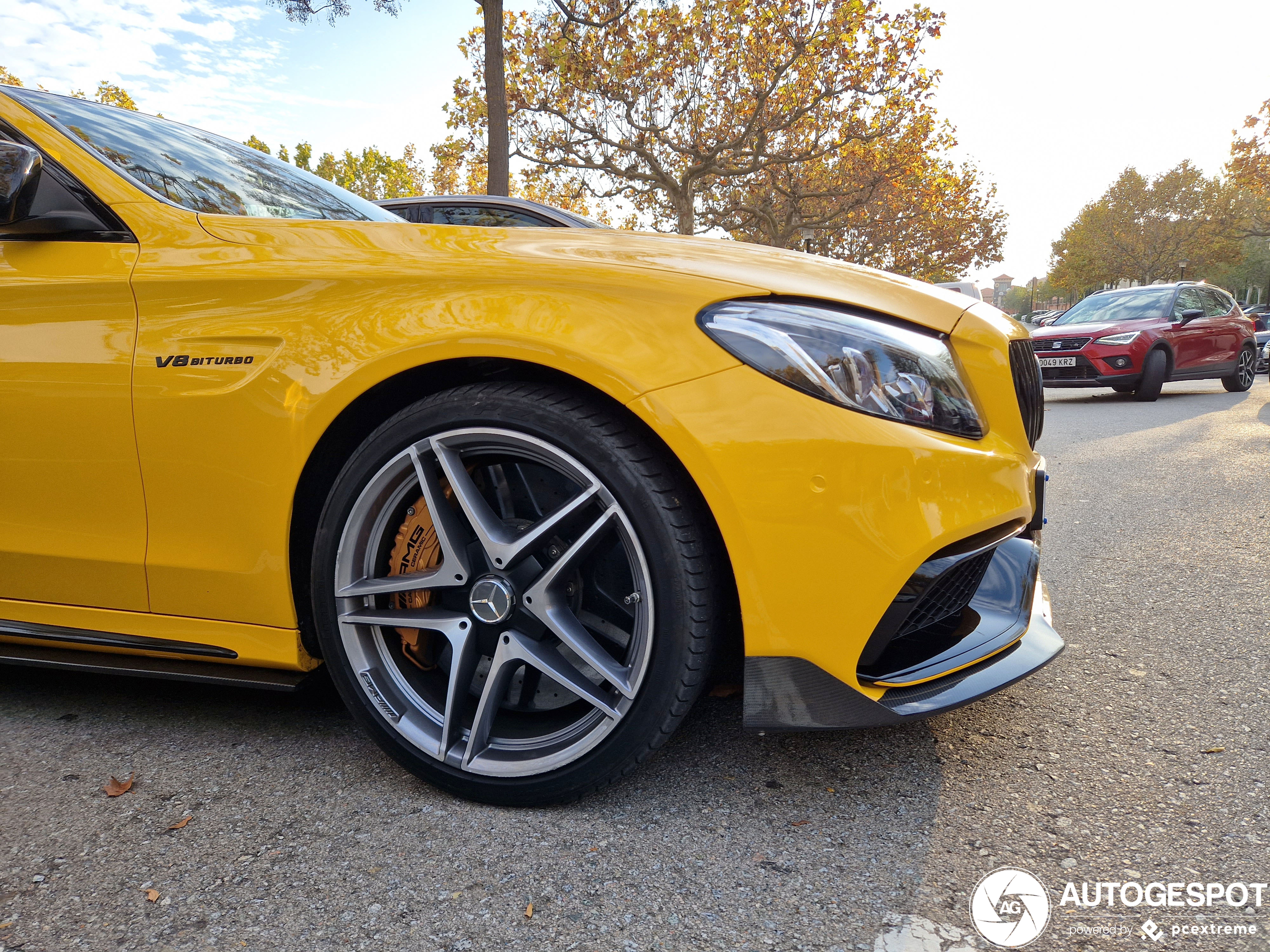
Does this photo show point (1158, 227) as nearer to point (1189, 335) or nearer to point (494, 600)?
point (1189, 335)

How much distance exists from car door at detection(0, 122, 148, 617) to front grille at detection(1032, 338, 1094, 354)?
36.8ft

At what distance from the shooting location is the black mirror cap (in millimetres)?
1788

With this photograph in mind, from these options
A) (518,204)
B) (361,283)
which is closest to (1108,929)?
(361,283)

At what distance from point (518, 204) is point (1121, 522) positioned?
4129 millimetres

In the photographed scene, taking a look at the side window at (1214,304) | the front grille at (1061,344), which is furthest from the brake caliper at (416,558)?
the side window at (1214,304)

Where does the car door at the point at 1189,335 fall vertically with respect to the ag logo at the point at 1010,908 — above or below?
above

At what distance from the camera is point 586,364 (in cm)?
160

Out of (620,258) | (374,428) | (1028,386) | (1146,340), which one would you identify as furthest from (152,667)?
(1146,340)

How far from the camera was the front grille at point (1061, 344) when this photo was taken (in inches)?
429

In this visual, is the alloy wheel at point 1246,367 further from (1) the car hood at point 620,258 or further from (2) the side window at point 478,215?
(1) the car hood at point 620,258

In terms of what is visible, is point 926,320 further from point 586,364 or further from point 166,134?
point 166,134

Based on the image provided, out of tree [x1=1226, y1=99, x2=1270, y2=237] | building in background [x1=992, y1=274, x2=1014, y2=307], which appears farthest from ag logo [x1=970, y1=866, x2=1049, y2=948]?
building in background [x1=992, y1=274, x2=1014, y2=307]

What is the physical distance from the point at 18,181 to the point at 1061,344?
1182cm

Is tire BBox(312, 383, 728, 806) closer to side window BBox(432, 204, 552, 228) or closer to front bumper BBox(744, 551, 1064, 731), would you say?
front bumper BBox(744, 551, 1064, 731)
